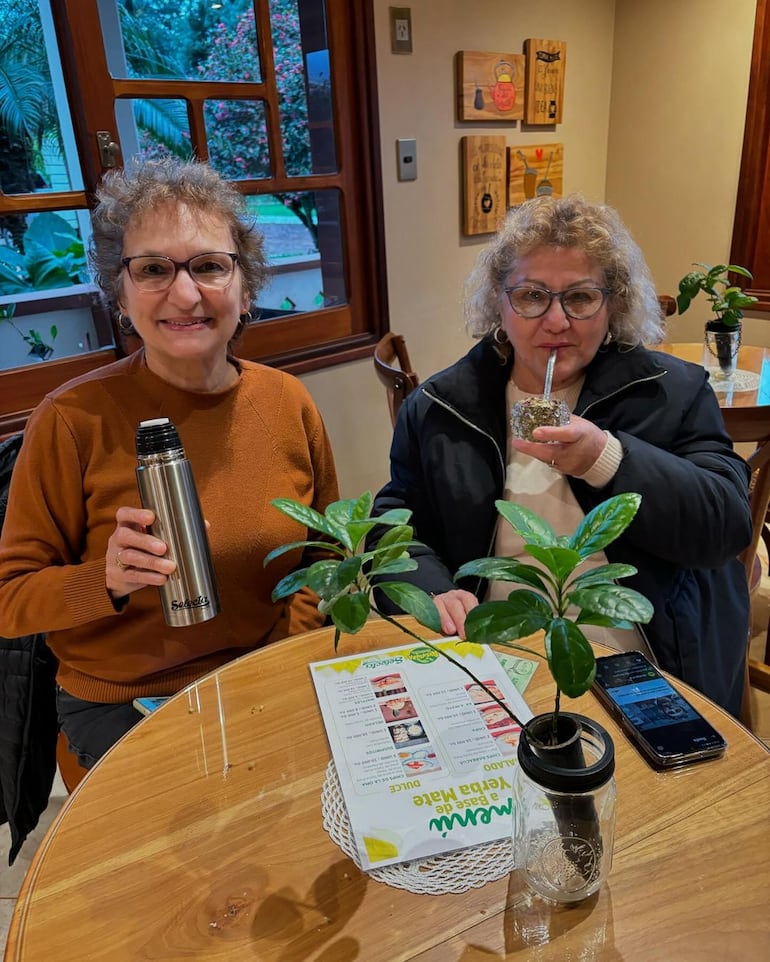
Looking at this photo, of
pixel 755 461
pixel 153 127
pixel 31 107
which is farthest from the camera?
pixel 153 127

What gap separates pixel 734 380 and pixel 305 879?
188cm

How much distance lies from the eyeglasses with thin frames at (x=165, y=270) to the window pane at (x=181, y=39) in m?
1.06

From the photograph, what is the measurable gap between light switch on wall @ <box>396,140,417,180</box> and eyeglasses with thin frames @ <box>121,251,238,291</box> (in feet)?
5.16

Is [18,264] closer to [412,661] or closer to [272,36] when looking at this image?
[272,36]

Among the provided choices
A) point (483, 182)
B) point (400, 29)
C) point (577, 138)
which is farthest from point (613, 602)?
point (577, 138)

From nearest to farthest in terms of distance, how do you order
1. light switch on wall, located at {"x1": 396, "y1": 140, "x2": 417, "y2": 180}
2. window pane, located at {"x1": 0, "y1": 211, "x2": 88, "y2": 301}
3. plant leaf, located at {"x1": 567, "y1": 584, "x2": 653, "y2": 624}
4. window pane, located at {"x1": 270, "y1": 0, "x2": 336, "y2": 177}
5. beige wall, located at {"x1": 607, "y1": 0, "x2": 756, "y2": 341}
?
plant leaf, located at {"x1": 567, "y1": 584, "x2": 653, "y2": 624}
window pane, located at {"x1": 0, "y1": 211, "x2": 88, "y2": 301}
window pane, located at {"x1": 270, "y1": 0, "x2": 336, "y2": 177}
light switch on wall, located at {"x1": 396, "y1": 140, "x2": 417, "y2": 180}
beige wall, located at {"x1": 607, "y1": 0, "x2": 756, "y2": 341}

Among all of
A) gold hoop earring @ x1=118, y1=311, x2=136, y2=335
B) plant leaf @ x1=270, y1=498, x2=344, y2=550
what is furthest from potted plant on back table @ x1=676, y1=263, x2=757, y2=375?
plant leaf @ x1=270, y1=498, x2=344, y2=550

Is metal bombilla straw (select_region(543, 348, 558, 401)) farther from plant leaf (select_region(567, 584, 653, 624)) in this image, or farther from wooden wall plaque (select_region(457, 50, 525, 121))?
wooden wall plaque (select_region(457, 50, 525, 121))

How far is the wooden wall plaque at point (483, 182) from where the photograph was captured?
2.79 meters

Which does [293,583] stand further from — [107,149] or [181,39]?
[181,39]

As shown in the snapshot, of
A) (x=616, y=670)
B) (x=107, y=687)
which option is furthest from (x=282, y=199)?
(x=616, y=670)

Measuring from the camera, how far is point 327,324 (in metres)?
2.62

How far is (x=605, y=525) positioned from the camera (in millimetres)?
623

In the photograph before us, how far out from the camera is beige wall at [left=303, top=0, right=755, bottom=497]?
2613mm
